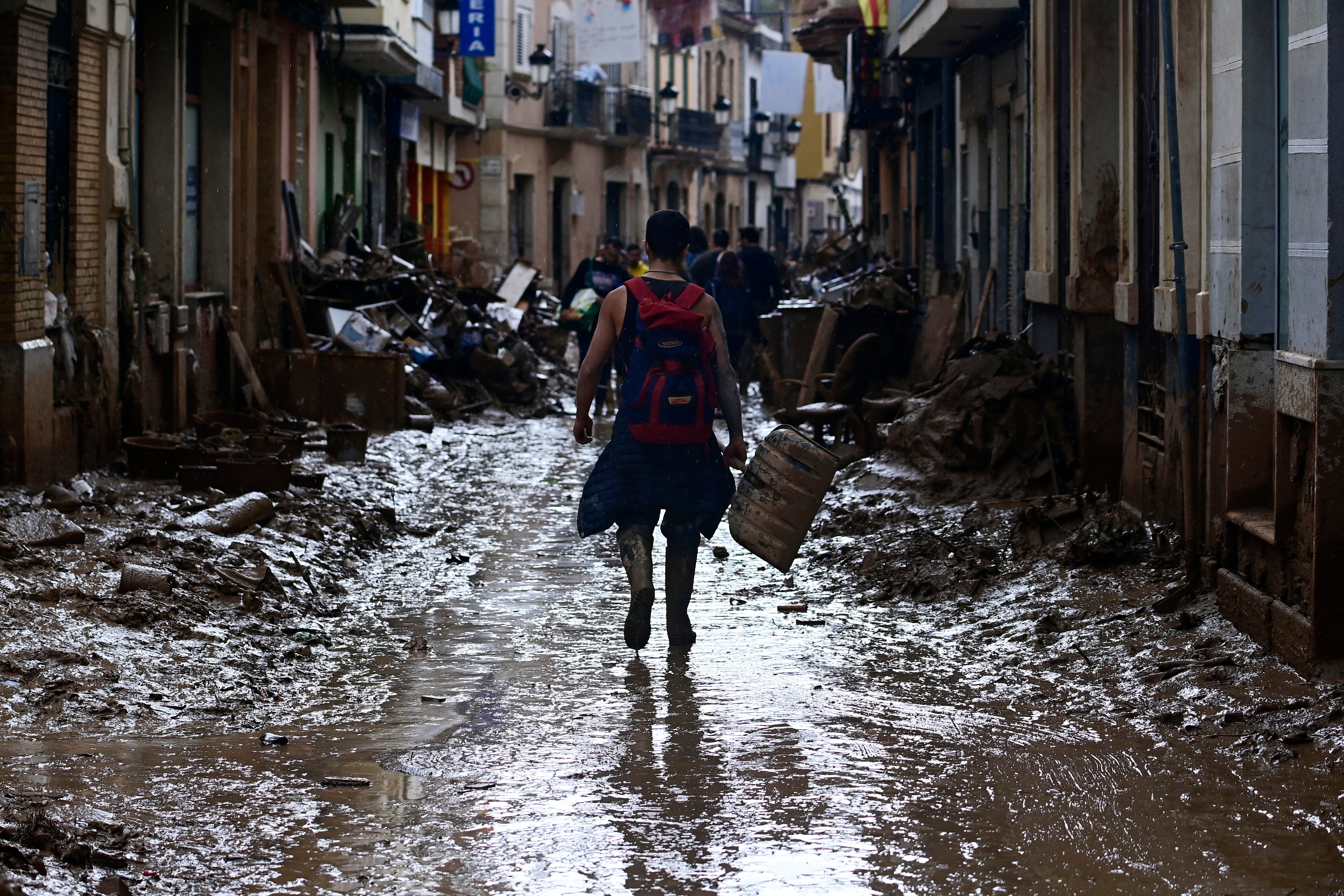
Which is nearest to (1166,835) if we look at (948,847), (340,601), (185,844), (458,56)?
(948,847)

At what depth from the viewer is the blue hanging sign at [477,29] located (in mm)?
29938

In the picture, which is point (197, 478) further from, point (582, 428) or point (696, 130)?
point (696, 130)

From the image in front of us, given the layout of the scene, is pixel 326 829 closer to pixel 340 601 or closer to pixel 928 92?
pixel 340 601

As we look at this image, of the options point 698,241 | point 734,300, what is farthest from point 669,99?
point 734,300

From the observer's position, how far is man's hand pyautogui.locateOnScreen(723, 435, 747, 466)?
6.95 metres

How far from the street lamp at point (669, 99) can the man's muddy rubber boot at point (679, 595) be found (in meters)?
38.6

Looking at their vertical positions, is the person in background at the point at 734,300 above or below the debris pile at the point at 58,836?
above

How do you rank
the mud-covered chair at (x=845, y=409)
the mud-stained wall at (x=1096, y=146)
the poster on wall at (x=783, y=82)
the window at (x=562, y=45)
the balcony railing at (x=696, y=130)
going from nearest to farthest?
1. the mud-stained wall at (x=1096, y=146)
2. the mud-covered chair at (x=845, y=409)
3. the poster on wall at (x=783, y=82)
4. the window at (x=562, y=45)
5. the balcony railing at (x=696, y=130)

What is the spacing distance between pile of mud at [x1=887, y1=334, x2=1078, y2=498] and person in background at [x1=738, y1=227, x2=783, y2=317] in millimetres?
7309

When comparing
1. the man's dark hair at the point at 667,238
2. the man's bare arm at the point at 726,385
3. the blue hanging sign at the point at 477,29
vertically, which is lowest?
the man's bare arm at the point at 726,385

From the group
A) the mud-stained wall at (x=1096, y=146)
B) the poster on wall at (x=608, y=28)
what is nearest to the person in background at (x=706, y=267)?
the mud-stained wall at (x=1096, y=146)

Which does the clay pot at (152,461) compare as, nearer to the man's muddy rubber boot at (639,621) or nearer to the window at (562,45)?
the man's muddy rubber boot at (639,621)

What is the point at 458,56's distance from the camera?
3016 centimetres

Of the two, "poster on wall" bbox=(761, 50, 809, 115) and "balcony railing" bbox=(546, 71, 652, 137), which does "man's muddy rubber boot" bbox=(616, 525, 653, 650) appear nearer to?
"poster on wall" bbox=(761, 50, 809, 115)
